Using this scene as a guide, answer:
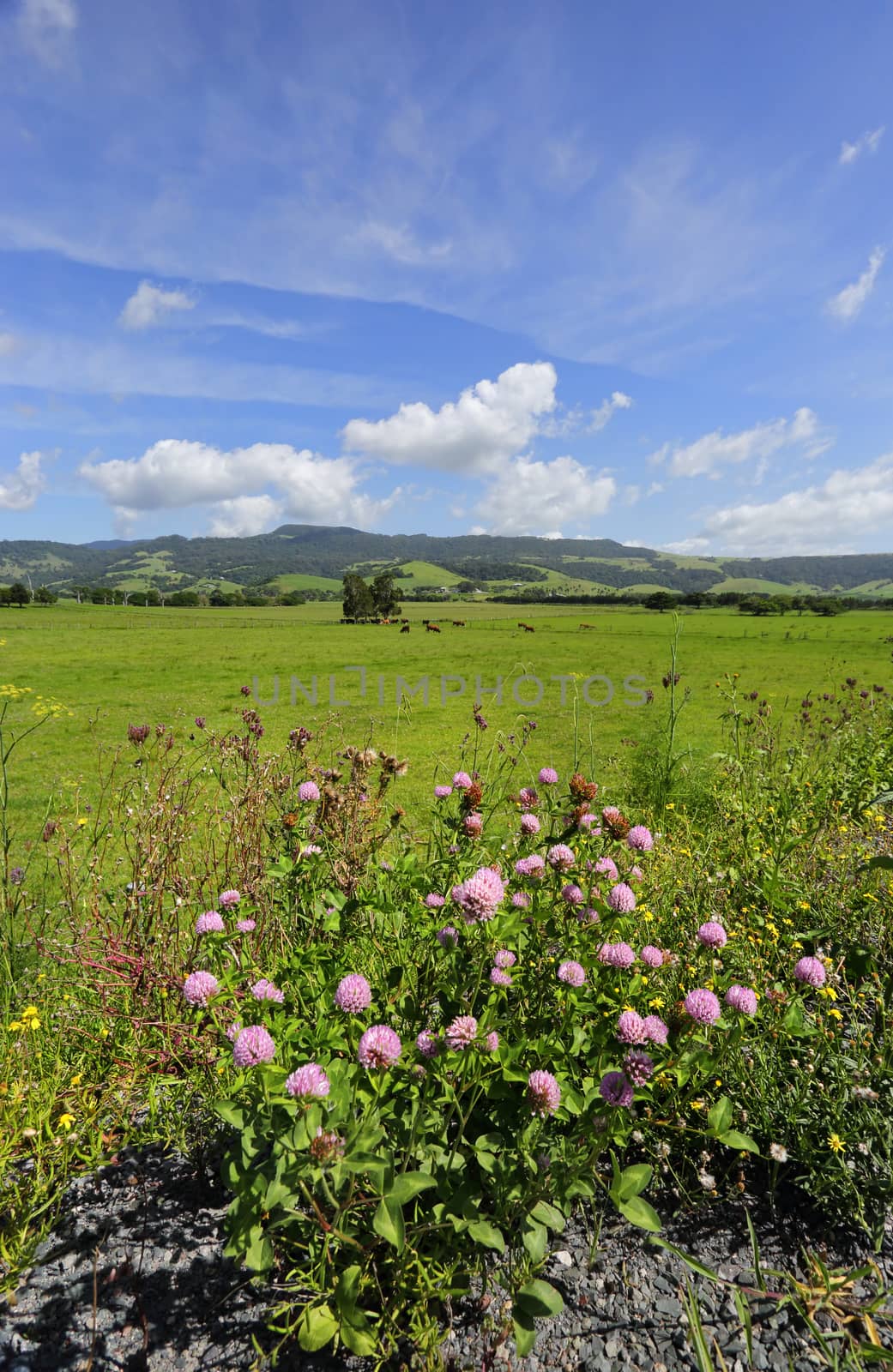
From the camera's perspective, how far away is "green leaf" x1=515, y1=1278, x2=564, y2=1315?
1.61 meters

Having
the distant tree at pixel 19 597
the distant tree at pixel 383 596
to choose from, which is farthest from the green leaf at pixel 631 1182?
the distant tree at pixel 19 597

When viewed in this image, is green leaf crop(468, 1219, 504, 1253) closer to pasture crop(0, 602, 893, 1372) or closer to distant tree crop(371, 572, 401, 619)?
pasture crop(0, 602, 893, 1372)

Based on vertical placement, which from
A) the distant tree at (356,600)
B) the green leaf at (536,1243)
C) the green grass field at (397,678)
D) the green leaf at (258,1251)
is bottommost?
the green grass field at (397,678)

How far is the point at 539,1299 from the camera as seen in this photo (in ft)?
5.38

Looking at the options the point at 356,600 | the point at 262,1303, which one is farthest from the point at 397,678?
the point at 356,600

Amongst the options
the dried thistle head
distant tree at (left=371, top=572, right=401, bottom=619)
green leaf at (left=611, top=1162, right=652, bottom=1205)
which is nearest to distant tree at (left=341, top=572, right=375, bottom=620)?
distant tree at (left=371, top=572, right=401, bottom=619)

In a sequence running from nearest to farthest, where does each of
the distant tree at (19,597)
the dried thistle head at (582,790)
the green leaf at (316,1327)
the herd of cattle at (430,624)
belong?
the green leaf at (316,1327)
the dried thistle head at (582,790)
the herd of cattle at (430,624)
the distant tree at (19,597)

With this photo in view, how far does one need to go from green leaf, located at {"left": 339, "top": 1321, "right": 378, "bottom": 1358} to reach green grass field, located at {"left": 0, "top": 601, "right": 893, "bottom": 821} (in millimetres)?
3890

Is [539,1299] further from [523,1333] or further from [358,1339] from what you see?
[358,1339]

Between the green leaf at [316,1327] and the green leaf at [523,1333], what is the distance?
503 millimetres

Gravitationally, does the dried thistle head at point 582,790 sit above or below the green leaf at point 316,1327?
above

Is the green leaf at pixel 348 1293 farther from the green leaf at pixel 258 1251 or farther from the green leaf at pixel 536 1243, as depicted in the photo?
the green leaf at pixel 536 1243

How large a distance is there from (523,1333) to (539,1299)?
9 centimetres

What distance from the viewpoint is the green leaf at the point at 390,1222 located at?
1498mm
